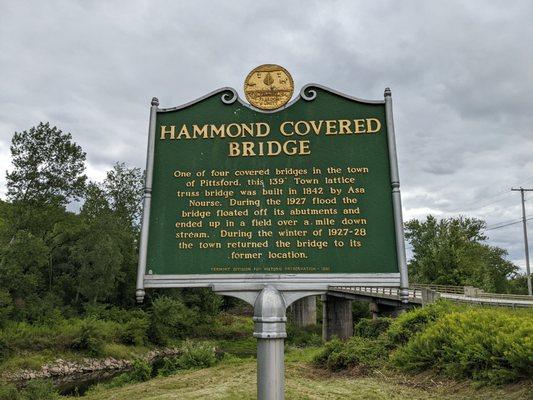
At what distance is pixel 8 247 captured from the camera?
31734 millimetres

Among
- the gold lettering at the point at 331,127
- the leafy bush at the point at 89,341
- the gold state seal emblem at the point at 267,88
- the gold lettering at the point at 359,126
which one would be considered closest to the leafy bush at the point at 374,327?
the gold lettering at the point at 359,126

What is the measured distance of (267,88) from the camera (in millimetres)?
5746

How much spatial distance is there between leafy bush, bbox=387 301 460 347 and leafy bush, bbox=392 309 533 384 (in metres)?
1.76

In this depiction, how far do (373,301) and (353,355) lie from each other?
24.7 metres

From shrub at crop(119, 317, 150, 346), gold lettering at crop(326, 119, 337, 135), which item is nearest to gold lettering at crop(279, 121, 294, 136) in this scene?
gold lettering at crop(326, 119, 337, 135)

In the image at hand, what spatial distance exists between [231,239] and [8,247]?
1261 inches

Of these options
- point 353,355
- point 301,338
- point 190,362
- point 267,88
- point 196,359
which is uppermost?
point 267,88

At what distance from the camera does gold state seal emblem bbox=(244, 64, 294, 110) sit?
5.72 metres

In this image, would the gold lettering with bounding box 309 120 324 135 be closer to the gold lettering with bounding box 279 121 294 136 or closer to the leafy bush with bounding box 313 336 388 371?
the gold lettering with bounding box 279 121 294 136

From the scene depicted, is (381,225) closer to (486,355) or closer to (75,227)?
(486,355)

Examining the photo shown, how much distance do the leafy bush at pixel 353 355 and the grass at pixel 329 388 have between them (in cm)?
60

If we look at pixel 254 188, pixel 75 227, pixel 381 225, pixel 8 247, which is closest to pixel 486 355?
pixel 381 225

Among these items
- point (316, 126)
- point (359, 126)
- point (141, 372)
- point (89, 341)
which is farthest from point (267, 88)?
point (89, 341)

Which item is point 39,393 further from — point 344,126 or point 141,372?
point 344,126
